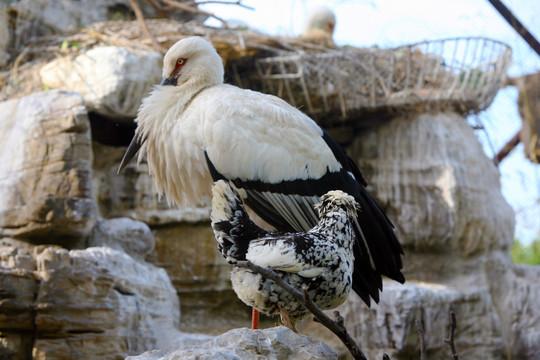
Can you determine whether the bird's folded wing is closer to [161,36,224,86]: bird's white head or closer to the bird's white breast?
the bird's white breast

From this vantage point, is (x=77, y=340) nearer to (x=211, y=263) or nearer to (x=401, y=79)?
(x=211, y=263)

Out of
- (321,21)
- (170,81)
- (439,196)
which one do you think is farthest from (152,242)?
(321,21)

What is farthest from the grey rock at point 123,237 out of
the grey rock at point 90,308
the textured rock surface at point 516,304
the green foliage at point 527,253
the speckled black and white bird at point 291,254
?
the green foliage at point 527,253

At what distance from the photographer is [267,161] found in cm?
293

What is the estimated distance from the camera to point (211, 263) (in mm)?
5082

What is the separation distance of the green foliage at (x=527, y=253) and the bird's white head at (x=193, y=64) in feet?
15.5

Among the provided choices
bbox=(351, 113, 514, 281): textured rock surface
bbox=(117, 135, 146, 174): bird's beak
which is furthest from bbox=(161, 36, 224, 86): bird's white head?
bbox=(351, 113, 514, 281): textured rock surface

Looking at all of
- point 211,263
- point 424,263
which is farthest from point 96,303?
point 424,263

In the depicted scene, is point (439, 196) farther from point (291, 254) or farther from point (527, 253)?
point (291, 254)

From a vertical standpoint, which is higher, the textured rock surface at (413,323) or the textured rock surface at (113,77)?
the textured rock surface at (113,77)

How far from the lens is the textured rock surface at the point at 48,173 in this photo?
12.9ft

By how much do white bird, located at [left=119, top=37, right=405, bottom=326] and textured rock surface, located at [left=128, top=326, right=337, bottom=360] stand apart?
933 mm

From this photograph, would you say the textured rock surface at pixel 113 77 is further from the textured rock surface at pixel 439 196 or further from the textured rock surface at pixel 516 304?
the textured rock surface at pixel 516 304

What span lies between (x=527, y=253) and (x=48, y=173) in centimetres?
508
